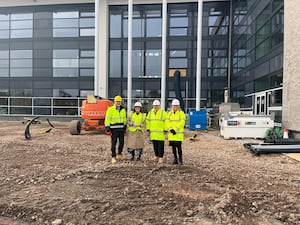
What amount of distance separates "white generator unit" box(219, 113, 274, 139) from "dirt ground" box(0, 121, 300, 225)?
464 cm

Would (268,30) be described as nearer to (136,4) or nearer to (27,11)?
(136,4)

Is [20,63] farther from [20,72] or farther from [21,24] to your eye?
[21,24]

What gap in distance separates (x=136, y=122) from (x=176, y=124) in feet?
3.94

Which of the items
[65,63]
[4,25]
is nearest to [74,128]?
[65,63]

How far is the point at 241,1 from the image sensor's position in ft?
78.0

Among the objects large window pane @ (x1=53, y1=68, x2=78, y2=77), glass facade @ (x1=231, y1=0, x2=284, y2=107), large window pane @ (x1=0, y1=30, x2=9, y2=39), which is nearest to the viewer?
glass facade @ (x1=231, y1=0, x2=284, y2=107)

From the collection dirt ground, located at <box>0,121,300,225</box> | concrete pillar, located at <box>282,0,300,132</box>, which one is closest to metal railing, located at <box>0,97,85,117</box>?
concrete pillar, located at <box>282,0,300,132</box>

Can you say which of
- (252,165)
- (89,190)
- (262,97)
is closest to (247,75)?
(262,97)

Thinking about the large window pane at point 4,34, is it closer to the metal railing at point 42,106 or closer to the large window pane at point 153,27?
the metal railing at point 42,106

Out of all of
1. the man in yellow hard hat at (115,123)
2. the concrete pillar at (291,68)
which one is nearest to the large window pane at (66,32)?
the concrete pillar at (291,68)

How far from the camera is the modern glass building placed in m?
26.0

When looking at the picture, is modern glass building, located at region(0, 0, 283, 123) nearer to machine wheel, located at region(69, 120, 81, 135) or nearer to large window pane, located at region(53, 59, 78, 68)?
large window pane, located at region(53, 59, 78, 68)

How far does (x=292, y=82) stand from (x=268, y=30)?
5.26 m

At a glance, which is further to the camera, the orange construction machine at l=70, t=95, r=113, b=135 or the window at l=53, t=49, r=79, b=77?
the window at l=53, t=49, r=79, b=77
